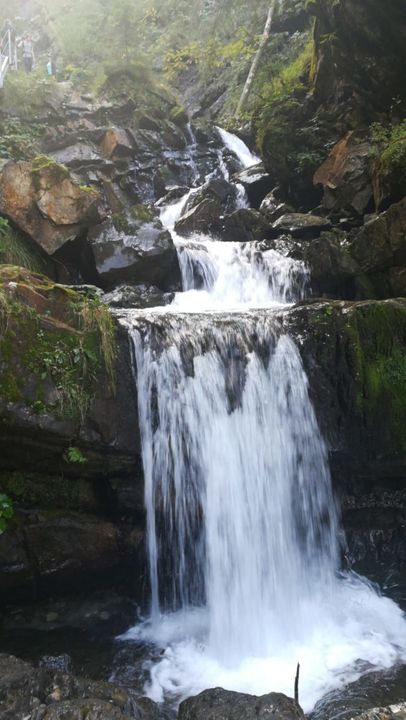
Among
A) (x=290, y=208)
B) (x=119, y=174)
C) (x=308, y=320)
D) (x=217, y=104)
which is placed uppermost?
(x=217, y=104)

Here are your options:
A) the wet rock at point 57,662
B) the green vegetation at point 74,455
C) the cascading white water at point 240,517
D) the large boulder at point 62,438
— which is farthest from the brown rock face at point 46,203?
the wet rock at point 57,662

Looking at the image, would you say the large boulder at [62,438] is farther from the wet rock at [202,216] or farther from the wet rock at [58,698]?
the wet rock at [202,216]

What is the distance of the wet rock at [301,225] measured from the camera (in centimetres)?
1226

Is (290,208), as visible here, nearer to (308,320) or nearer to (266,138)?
(266,138)

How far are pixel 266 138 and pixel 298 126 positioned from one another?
0.95m

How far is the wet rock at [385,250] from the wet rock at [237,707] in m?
7.91

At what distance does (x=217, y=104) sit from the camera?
25734mm

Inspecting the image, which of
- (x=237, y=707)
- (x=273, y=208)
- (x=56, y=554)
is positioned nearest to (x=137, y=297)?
(x=56, y=554)

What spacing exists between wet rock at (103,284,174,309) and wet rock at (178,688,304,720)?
6779mm

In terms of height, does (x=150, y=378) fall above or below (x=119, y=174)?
below

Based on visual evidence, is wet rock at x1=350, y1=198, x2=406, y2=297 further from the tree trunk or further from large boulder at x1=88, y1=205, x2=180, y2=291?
the tree trunk

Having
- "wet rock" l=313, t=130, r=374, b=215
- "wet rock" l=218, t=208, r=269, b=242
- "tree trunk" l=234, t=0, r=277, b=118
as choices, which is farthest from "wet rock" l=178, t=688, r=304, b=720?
"tree trunk" l=234, t=0, r=277, b=118

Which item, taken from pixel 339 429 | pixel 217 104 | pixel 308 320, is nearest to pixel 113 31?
pixel 217 104

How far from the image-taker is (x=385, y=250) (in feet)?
33.1
